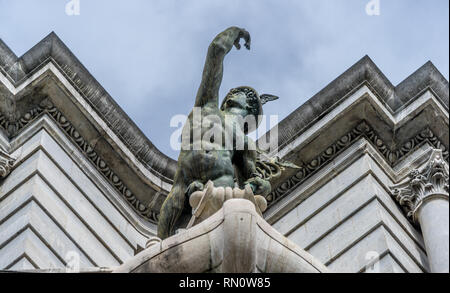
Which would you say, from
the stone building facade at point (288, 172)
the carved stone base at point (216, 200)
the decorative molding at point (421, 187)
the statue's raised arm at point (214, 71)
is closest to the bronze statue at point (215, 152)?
the statue's raised arm at point (214, 71)

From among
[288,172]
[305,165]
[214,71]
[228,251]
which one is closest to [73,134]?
[288,172]

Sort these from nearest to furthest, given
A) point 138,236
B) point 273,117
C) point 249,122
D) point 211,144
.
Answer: point 211,144, point 249,122, point 138,236, point 273,117

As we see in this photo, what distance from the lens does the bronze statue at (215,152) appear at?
12984 mm

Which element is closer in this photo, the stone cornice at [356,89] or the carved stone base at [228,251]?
the carved stone base at [228,251]

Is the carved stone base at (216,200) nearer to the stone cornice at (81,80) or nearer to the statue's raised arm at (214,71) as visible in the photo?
the statue's raised arm at (214,71)

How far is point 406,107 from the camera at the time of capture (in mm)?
18938

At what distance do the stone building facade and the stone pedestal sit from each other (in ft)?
0.06

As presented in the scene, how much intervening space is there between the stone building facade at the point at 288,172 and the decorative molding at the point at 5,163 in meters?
0.02

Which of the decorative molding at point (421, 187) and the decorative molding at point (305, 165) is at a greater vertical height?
the decorative molding at point (305, 165)

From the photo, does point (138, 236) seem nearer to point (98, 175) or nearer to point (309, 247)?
point (98, 175)

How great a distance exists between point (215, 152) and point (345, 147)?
5.73 m

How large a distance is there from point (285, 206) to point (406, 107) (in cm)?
234
